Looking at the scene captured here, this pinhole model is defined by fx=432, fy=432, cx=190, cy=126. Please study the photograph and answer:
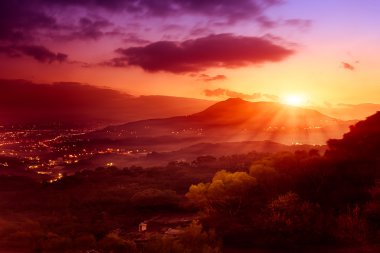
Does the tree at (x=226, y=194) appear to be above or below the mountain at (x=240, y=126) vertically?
below

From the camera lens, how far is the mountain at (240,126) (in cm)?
10966

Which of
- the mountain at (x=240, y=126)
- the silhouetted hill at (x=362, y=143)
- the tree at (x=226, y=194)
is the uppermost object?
the mountain at (x=240, y=126)

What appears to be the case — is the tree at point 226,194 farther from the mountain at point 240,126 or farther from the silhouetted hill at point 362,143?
the mountain at point 240,126

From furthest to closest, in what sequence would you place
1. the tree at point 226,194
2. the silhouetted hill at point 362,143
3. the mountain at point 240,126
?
1. the mountain at point 240,126
2. the silhouetted hill at point 362,143
3. the tree at point 226,194

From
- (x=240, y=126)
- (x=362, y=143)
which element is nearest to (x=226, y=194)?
(x=362, y=143)

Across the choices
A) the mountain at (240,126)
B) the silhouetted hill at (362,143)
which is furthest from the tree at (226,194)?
the mountain at (240,126)

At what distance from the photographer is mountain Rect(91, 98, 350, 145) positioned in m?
110

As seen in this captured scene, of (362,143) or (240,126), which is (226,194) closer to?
(362,143)

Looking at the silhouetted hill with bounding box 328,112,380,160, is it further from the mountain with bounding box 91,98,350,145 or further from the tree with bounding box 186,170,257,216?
the mountain with bounding box 91,98,350,145

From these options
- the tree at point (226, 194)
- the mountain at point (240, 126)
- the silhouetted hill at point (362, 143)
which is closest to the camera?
the tree at point (226, 194)

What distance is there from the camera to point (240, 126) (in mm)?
132250

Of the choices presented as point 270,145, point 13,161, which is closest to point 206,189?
point 270,145

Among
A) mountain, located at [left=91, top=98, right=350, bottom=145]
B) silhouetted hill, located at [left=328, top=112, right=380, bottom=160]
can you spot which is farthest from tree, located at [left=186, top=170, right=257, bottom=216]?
mountain, located at [left=91, top=98, right=350, bottom=145]

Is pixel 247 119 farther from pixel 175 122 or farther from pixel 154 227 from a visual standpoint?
pixel 154 227
